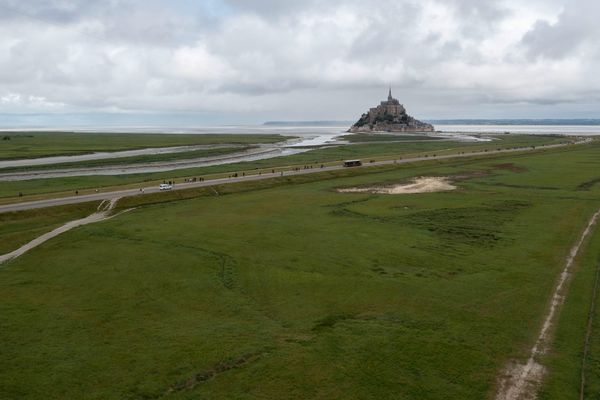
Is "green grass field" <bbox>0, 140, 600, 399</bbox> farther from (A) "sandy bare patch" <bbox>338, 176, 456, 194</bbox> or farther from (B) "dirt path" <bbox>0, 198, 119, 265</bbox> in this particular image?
(A) "sandy bare patch" <bbox>338, 176, 456, 194</bbox>

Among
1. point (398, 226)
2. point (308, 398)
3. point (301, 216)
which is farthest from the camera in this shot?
point (301, 216)

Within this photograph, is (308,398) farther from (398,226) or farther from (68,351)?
(398,226)

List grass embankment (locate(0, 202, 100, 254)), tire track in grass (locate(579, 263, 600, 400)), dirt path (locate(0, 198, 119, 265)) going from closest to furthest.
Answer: tire track in grass (locate(579, 263, 600, 400)), dirt path (locate(0, 198, 119, 265)), grass embankment (locate(0, 202, 100, 254))

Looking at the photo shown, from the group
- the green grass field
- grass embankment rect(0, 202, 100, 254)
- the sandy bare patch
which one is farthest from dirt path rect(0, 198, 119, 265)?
the sandy bare patch

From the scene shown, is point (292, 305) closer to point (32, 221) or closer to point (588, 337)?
point (588, 337)

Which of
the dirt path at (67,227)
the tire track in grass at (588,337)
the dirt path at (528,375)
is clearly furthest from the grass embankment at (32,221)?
the tire track in grass at (588,337)

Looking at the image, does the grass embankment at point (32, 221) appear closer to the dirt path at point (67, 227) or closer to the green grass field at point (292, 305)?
the dirt path at point (67, 227)

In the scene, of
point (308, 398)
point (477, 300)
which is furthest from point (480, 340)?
point (308, 398)
